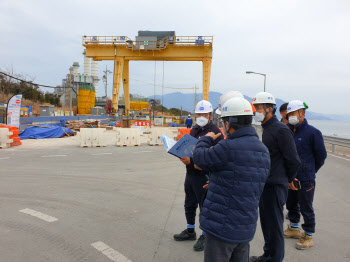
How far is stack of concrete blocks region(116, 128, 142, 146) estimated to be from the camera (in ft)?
49.3

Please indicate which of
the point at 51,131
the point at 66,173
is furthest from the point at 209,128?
the point at 51,131

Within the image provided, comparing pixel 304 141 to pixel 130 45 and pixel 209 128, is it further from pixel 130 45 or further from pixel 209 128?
pixel 130 45

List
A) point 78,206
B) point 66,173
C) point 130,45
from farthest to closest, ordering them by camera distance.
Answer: point 130,45
point 66,173
point 78,206

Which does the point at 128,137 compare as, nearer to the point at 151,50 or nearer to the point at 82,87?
the point at 151,50

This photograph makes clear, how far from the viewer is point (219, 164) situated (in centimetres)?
218

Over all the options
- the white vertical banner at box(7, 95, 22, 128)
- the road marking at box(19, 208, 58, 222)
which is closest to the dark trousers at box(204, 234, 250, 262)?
the road marking at box(19, 208, 58, 222)

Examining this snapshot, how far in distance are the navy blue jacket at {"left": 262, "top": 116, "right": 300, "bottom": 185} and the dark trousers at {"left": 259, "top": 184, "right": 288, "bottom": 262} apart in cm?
12

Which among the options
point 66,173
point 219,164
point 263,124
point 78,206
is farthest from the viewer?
point 66,173

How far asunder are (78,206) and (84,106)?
150ft

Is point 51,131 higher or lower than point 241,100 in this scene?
lower

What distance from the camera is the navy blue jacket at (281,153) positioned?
3148mm

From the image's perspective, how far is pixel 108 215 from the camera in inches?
187

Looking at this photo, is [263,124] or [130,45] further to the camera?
[130,45]

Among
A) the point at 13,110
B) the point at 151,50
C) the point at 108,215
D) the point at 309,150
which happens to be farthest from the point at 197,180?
the point at 151,50
